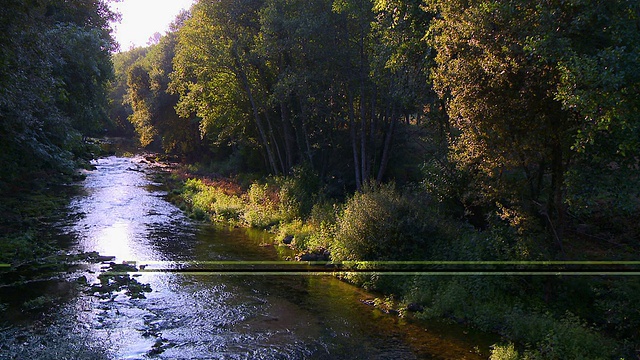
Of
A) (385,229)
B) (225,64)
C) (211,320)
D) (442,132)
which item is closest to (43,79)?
(211,320)

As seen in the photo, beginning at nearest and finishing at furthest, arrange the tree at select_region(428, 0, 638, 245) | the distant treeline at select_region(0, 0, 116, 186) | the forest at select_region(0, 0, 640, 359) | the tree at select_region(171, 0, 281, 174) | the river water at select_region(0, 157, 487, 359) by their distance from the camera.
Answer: the tree at select_region(428, 0, 638, 245) < the distant treeline at select_region(0, 0, 116, 186) < the forest at select_region(0, 0, 640, 359) < the river water at select_region(0, 157, 487, 359) < the tree at select_region(171, 0, 281, 174)

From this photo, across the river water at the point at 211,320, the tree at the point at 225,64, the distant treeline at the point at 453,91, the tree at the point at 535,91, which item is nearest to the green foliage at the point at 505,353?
the river water at the point at 211,320

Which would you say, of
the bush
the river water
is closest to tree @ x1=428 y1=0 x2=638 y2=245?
the bush

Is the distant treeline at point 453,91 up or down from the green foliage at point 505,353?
up

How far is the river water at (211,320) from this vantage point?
31.6 ft

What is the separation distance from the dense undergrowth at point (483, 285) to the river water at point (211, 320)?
0.81 meters

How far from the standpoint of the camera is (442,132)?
634 inches

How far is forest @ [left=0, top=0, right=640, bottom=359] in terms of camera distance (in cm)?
924

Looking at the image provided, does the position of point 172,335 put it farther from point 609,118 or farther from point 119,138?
point 119,138

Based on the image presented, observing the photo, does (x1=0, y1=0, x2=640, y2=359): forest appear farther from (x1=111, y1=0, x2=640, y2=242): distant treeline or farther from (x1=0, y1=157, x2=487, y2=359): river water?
(x1=0, y1=157, x2=487, y2=359): river water

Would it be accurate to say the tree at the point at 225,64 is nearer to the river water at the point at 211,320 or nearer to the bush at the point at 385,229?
the river water at the point at 211,320

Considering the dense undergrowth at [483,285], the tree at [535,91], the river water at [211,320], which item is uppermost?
the tree at [535,91]

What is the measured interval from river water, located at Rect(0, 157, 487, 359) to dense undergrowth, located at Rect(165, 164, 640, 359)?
0.81m

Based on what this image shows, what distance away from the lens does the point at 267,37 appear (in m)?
23.0
